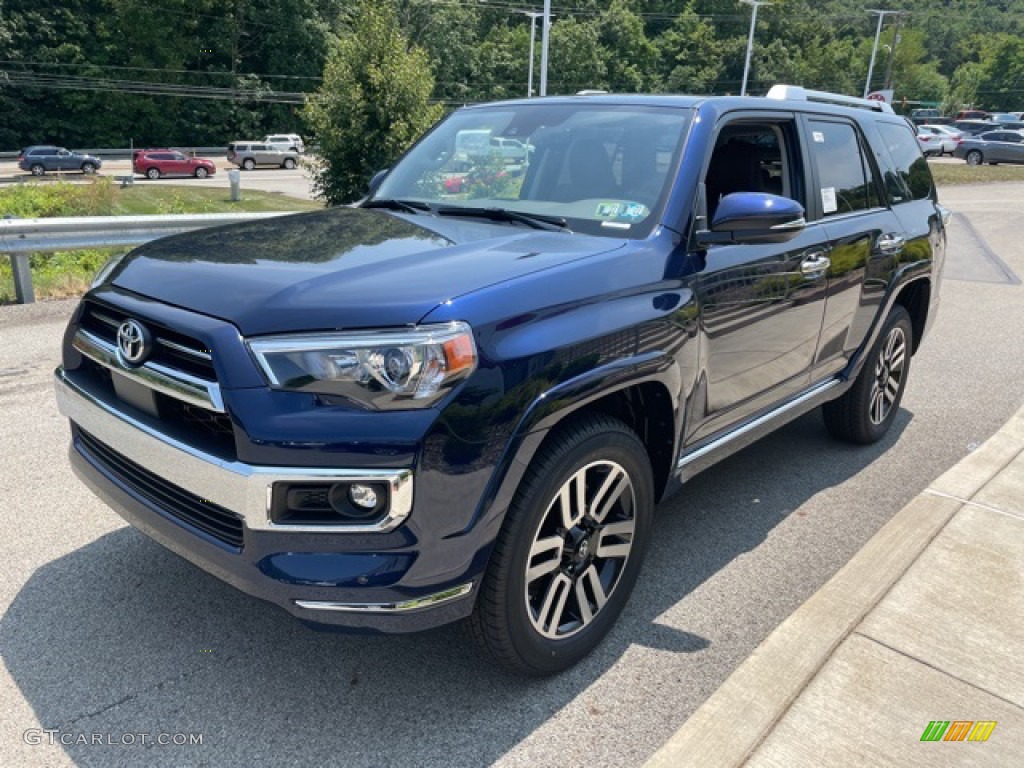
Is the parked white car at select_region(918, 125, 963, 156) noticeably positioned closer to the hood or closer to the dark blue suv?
the dark blue suv

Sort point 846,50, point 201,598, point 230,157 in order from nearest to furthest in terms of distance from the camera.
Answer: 1. point 201,598
2. point 230,157
3. point 846,50

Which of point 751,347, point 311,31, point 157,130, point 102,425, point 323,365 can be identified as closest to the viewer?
point 323,365

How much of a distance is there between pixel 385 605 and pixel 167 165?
4626 centimetres

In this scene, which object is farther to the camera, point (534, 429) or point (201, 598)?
point (201, 598)

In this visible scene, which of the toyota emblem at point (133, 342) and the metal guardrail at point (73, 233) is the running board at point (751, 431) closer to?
the toyota emblem at point (133, 342)

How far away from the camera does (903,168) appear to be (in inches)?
202

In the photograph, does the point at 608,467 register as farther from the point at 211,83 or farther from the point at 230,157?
the point at 211,83

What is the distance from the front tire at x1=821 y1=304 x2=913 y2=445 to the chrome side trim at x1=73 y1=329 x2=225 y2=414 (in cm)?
380

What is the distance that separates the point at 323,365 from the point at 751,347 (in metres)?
→ 2.03

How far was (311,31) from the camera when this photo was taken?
68.2 m

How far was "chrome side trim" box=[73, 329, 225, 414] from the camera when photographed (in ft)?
7.57

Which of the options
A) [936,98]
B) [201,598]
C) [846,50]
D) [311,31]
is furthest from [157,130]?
[936,98]

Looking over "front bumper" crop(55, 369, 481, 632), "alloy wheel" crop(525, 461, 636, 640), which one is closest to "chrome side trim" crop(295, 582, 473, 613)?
"front bumper" crop(55, 369, 481, 632)

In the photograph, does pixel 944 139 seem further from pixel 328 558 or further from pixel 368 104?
pixel 328 558
